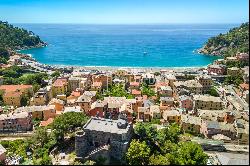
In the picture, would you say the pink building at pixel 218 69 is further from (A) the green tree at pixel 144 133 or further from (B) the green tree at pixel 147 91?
(A) the green tree at pixel 144 133

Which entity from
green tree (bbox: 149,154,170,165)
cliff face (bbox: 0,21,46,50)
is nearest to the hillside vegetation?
cliff face (bbox: 0,21,46,50)

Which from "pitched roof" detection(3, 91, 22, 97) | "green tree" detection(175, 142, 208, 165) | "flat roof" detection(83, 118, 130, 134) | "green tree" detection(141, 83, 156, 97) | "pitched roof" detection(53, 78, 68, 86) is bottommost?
"green tree" detection(175, 142, 208, 165)

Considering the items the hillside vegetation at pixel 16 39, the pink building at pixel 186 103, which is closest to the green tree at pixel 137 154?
the pink building at pixel 186 103

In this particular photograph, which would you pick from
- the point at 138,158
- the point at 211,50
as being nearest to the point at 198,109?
the point at 138,158

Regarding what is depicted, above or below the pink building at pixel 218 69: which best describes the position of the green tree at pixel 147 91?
below

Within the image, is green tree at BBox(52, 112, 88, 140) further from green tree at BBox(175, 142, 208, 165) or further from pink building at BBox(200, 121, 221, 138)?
pink building at BBox(200, 121, 221, 138)

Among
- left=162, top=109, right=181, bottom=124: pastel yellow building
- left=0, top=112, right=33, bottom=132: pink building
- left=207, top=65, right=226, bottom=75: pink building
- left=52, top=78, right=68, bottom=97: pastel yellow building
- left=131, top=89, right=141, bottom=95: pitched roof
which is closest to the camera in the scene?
left=0, top=112, right=33, bottom=132: pink building

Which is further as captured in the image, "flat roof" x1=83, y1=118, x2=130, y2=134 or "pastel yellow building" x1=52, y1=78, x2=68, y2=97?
"pastel yellow building" x1=52, y1=78, x2=68, y2=97
